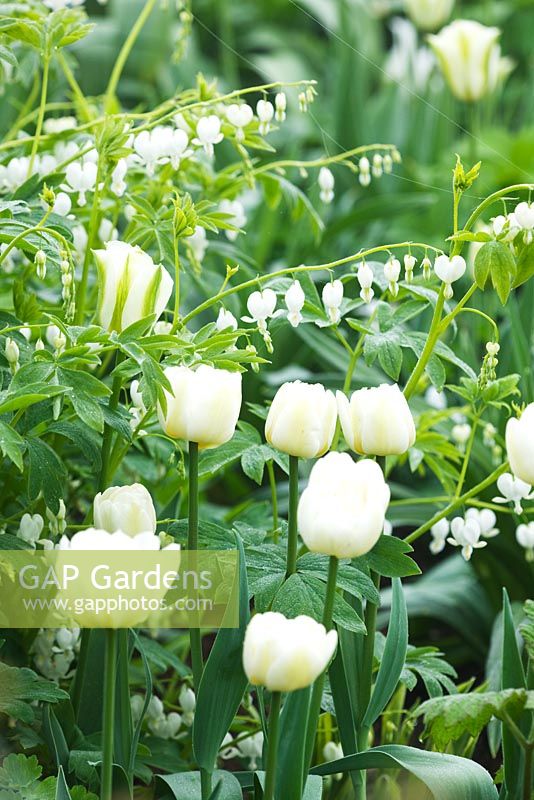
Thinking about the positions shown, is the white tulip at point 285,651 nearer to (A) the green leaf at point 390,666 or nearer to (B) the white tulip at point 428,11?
(A) the green leaf at point 390,666

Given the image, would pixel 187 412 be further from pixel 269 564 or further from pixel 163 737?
pixel 163 737

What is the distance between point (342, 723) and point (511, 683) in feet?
0.49

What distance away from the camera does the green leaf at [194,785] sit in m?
0.88

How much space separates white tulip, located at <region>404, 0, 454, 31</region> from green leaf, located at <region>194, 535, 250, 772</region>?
2.31 m

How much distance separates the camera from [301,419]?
80 cm

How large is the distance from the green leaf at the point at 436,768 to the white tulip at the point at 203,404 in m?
0.28

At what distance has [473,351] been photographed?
1.58m

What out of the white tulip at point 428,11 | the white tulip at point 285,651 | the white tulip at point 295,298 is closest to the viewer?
the white tulip at point 285,651

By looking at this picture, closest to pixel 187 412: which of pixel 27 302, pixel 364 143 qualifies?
pixel 27 302

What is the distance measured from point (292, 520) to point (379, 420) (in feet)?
0.35

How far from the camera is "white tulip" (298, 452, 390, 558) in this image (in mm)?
727

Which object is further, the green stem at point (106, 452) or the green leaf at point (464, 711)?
the green stem at point (106, 452)

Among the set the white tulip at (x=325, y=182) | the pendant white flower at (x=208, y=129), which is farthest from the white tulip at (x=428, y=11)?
the pendant white flower at (x=208, y=129)

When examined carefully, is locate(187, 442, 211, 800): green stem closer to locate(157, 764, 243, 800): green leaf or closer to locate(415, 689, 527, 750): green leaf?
locate(157, 764, 243, 800): green leaf
